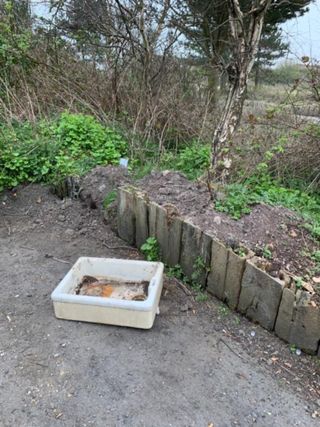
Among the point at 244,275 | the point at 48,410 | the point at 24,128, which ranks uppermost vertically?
the point at 24,128

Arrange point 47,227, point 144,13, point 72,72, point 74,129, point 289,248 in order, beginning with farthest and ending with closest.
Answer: point 72,72 → point 144,13 → point 74,129 → point 47,227 → point 289,248

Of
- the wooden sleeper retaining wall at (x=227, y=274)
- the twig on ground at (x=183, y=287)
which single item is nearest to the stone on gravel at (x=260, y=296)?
the wooden sleeper retaining wall at (x=227, y=274)

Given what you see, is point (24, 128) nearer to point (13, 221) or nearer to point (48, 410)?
point (13, 221)

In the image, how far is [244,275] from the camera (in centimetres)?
196

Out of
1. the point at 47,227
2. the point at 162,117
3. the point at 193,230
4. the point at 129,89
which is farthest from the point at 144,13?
the point at 193,230

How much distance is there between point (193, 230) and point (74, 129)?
2223 mm

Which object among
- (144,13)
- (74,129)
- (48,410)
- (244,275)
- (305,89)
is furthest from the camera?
(144,13)

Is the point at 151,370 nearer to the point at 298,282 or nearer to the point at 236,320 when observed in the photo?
the point at 236,320

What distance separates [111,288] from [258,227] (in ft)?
3.53

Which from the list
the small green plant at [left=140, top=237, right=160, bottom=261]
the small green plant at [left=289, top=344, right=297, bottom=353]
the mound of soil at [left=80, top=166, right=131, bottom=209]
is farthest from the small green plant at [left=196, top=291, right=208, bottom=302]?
the mound of soil at [left=80, top=166, right=131, bottom=209]

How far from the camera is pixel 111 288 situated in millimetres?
2215

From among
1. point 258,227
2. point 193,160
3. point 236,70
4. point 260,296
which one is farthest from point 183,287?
point 236,70

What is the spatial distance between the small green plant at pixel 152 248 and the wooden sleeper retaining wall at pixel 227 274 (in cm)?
4

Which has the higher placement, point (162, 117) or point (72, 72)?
point (72, 72)
